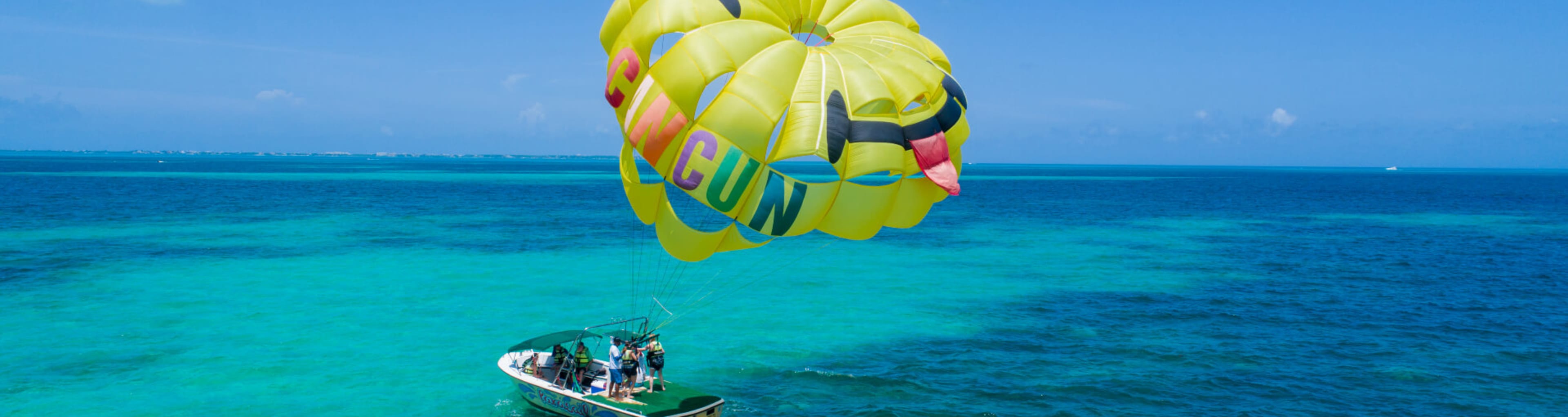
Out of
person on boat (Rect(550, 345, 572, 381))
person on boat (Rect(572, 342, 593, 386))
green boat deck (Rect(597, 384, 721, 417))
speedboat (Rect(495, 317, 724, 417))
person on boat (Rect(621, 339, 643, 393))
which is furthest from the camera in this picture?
person on boat (Rect(550, 345, 572, 381))

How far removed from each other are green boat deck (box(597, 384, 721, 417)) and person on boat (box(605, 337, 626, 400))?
23cm

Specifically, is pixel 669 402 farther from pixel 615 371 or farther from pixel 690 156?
pixel 690 156

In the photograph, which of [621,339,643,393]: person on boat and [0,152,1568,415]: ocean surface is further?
[0,152,1568,415]: ocean surface

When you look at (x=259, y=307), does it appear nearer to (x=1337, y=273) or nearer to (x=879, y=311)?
(x=879, y=311)

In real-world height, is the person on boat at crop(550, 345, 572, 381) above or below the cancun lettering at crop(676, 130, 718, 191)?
below

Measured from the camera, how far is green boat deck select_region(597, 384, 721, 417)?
14047 millimetres

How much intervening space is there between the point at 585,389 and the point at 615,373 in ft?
4.28

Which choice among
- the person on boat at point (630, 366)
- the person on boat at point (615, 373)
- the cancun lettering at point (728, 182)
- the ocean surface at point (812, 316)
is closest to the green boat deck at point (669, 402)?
the person on boat at point (630, 366)

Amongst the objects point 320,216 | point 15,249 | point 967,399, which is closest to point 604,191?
point 320,216

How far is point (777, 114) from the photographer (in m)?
12.3

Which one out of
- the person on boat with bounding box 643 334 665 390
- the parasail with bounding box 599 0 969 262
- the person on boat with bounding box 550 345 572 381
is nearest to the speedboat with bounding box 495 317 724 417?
the person on boat with bounding box 550 345 572 381

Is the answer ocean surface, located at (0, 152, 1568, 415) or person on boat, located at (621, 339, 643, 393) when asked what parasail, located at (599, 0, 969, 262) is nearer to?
person on boat, located at (621, 339, 643, 393)

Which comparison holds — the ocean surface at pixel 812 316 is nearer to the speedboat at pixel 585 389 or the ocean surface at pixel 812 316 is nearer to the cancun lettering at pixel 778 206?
the speedboat at pixel 585 389

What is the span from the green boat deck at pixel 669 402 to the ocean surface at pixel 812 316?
1.98m
